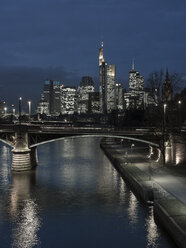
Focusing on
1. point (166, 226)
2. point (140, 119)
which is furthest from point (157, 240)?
point (140, 119)

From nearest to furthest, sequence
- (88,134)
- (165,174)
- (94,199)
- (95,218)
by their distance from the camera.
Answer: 1. (95,218)
2. (94,199)
3. (165,174)
4. (88,134)

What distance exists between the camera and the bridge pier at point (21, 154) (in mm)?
56281

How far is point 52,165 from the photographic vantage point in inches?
2494

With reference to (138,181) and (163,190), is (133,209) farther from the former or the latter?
(138,181)

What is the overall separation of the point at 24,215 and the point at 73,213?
4720mm

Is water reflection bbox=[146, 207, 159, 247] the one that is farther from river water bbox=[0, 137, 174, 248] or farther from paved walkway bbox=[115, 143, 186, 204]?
paved walkway bbox=[115, 143, 186, 204]

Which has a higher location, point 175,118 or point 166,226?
point 175,118

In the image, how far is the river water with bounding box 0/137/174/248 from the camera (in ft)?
88.9

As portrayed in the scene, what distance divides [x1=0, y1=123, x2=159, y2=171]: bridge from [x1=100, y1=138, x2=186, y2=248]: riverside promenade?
4599mm

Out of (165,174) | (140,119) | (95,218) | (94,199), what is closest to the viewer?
(95,218)

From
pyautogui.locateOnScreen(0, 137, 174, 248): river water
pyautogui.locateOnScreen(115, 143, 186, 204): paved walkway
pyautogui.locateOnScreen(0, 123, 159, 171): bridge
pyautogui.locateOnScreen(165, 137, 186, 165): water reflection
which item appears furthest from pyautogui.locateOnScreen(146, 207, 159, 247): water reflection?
pyautogui.locateOnScreen(0, 123, 159, 171): bridge

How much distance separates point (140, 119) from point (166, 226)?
9262 cm

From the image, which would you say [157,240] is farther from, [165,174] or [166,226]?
[165,174]

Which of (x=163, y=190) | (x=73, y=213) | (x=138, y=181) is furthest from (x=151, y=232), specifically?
(x=138, y=181)
